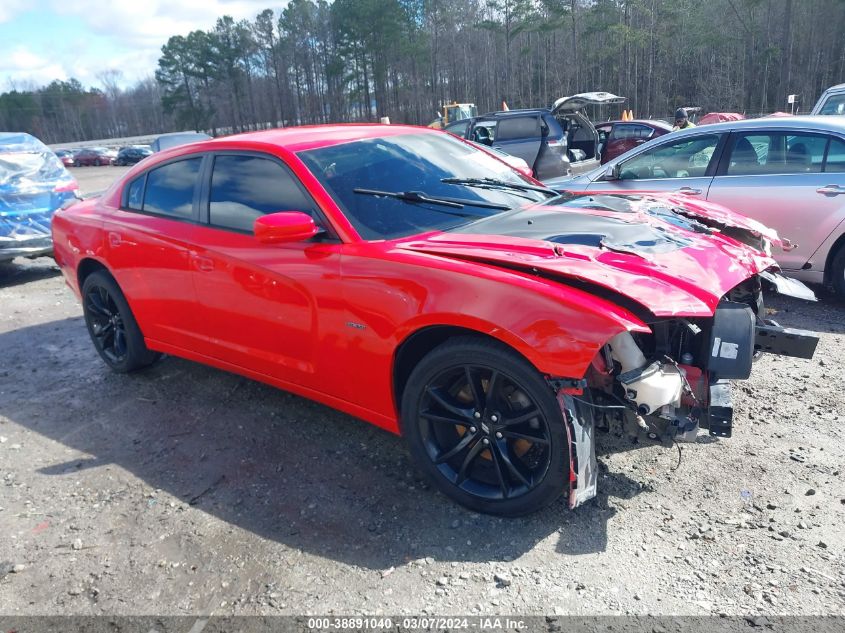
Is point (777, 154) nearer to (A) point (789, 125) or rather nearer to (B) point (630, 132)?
(A) point (789, 125)

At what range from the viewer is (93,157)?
46062 mm

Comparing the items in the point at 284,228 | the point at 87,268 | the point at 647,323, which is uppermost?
the point at 284,228

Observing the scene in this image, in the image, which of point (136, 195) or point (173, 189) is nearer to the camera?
point (173, 189)

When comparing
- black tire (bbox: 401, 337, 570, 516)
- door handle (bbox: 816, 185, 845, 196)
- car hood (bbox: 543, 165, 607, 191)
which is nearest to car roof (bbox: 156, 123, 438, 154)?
black tire (bbox: 401, 337, 570, 516)

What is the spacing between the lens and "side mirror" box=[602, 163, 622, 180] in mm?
6395

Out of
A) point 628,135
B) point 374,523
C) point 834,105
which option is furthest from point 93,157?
point 374,523

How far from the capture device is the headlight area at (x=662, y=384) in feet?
8.14

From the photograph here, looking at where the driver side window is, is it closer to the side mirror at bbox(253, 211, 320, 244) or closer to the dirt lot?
the dirt lot

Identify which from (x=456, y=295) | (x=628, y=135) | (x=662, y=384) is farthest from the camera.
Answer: (x=628, y=135)

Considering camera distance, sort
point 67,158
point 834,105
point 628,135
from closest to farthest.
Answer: point 834,105 < point 628,135 < point 67,158

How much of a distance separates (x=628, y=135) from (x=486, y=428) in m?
13.3

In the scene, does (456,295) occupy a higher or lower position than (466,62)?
lower

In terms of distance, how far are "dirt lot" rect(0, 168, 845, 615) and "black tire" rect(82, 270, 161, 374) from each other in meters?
0.59

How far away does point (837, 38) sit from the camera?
3045 centimetres
